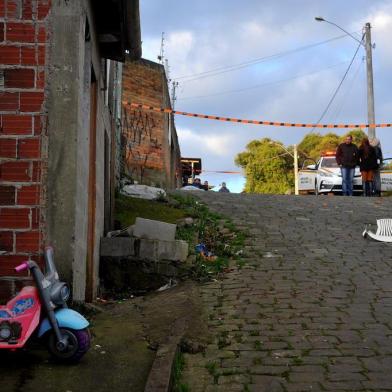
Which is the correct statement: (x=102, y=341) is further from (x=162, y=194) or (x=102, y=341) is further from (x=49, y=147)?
(x=162, y=194)

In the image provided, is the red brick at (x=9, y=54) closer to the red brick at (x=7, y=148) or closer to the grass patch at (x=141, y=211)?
the red brick at (x=7, y=148)

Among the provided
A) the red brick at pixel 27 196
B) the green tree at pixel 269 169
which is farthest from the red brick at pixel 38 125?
the green tree at pixel 269 169

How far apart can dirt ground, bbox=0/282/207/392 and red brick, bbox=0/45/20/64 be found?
2548 mm

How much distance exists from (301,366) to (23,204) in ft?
9.08

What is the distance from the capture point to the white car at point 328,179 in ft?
71.0

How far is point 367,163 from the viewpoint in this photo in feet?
63.3

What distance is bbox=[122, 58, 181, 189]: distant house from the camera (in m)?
20.1

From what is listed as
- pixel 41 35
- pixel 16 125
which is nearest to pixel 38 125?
pixel 16 125

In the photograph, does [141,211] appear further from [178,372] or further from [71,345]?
[71,345]

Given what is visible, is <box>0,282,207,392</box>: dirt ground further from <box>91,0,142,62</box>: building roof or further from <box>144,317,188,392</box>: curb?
<box>91,0,142,62</box>: building roof

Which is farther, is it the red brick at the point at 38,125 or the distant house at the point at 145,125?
the distant house at the point at 145,125

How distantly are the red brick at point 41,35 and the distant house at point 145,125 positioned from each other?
13.7 m

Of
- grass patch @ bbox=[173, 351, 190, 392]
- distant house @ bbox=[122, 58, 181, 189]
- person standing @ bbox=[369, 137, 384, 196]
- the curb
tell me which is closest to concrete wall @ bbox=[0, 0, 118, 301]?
the curb

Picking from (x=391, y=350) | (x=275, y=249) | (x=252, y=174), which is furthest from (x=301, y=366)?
(x=252, y=174)
